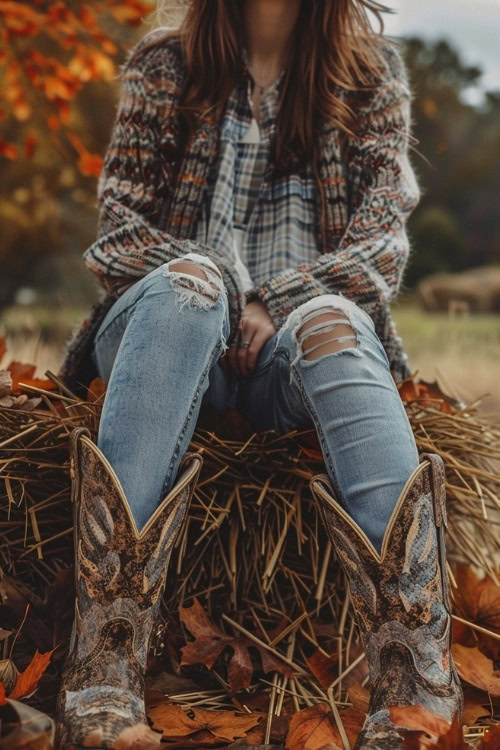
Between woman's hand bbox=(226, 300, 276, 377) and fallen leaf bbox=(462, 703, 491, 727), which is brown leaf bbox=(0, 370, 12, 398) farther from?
fallen leaf bbox=(462, 703, 491, 727)

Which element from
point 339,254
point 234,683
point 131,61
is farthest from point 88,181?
point 234,683

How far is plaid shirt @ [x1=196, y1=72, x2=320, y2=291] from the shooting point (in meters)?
1.52

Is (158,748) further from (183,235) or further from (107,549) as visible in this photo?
(183,235)

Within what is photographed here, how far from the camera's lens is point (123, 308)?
120 cm

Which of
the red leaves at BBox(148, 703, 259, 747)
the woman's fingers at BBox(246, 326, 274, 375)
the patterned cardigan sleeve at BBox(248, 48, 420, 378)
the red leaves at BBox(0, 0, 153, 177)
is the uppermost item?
the red leaves at BBox(0, 0, 153, 177)

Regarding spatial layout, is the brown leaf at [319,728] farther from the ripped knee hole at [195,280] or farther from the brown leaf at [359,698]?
the ripped knee hole at [195,280]

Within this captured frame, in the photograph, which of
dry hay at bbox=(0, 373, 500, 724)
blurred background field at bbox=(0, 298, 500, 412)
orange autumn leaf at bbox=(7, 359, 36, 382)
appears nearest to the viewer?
dry hay at bbox=(0, 373, 500, 724)

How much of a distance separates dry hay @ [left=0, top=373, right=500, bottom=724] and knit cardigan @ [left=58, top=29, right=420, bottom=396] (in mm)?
218

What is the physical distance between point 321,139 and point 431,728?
1.11 m

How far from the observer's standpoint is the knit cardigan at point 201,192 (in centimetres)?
132

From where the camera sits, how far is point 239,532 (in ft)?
4.17

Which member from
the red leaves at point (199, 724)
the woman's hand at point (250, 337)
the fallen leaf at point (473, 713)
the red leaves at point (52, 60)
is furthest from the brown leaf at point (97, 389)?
the red leaves at point (52, 60)

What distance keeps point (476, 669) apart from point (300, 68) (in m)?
1.19

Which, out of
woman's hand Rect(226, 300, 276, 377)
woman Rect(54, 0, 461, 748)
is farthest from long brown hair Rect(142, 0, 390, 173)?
woman's hand Rect(226, 300, 276, 377)
